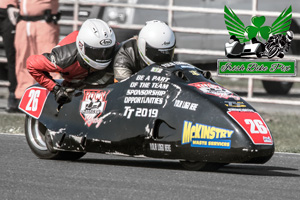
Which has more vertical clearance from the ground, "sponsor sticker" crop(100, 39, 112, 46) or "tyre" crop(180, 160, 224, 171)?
"sponsor sticker" crop(100, 39, 112, 46)

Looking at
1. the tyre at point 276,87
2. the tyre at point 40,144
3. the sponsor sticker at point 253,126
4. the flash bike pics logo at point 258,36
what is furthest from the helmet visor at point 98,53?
the tyre at point 276,87

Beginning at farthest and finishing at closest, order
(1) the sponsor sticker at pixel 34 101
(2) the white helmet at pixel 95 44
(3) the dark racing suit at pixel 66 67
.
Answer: (1) the sponsor sticker at pixel 34 101 → (3) the dark racing suit at pixel 66 67 → (2) the white helmet at pixel 95 44

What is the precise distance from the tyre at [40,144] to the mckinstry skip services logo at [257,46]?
5.30 meters

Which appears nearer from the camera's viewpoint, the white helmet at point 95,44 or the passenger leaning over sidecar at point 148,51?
the passenger leaning over sidecar at point 148,51

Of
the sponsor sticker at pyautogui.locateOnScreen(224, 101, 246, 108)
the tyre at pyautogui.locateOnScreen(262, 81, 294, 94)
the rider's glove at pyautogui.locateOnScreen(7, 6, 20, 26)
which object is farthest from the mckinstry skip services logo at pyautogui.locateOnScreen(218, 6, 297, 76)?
the sponsor sticker at pyautogui.locateOnScreen(224, 101, 246, 108)

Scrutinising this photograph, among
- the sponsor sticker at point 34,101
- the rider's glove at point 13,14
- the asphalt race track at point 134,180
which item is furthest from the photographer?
the rider's glove at point 13,14

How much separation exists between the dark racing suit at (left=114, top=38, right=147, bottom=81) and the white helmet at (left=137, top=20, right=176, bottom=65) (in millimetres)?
150

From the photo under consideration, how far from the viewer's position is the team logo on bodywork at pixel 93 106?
298 inches

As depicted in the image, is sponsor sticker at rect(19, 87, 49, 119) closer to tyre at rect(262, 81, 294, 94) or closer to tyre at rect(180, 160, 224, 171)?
tyre at rect(180, 160, 224, 171)

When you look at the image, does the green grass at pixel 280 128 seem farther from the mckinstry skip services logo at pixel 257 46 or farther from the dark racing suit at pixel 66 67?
the dark racing suit at pixel 66 67

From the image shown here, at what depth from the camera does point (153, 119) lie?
7.12 meters

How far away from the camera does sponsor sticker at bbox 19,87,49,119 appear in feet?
26.7

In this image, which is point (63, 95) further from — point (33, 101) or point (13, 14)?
point (13, 14)

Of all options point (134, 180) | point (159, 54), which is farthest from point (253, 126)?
point (159, 54)
